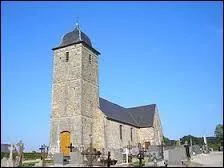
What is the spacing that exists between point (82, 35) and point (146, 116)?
16499mm

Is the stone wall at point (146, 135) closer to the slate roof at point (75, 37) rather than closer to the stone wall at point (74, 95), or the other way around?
the stone wall at point (74, 95)

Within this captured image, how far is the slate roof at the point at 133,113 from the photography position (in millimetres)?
37562

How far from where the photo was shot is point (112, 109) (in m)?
38.7

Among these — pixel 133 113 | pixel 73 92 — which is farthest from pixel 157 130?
pixel 73 92

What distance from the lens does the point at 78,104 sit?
30828 mm

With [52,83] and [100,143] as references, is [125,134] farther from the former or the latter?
[52,83]

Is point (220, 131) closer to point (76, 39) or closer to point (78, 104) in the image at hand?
point (78, 104)

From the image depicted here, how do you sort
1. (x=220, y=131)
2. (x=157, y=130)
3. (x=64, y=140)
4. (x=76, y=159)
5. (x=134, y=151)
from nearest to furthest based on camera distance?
(x=76, y=159) → (x=220, y=131) → (x=64, y=140) → (x=134, y=151) → (x=157, y=130)

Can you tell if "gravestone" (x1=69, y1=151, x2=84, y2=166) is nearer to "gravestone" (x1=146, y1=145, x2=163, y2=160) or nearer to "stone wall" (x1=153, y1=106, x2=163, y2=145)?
"gravestone" (x1=146, y1=145, x2=163, y2=160)

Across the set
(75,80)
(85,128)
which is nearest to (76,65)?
(75,80)

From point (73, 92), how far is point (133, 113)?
1639cm

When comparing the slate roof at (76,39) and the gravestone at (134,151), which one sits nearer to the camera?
the gravestone at (134,151)

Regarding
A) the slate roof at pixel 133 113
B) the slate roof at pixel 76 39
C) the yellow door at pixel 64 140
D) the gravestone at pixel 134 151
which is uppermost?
the slate roof at pixel 76 39

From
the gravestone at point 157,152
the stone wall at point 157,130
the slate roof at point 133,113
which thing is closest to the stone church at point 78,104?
→ the slate roof at point 133,113
